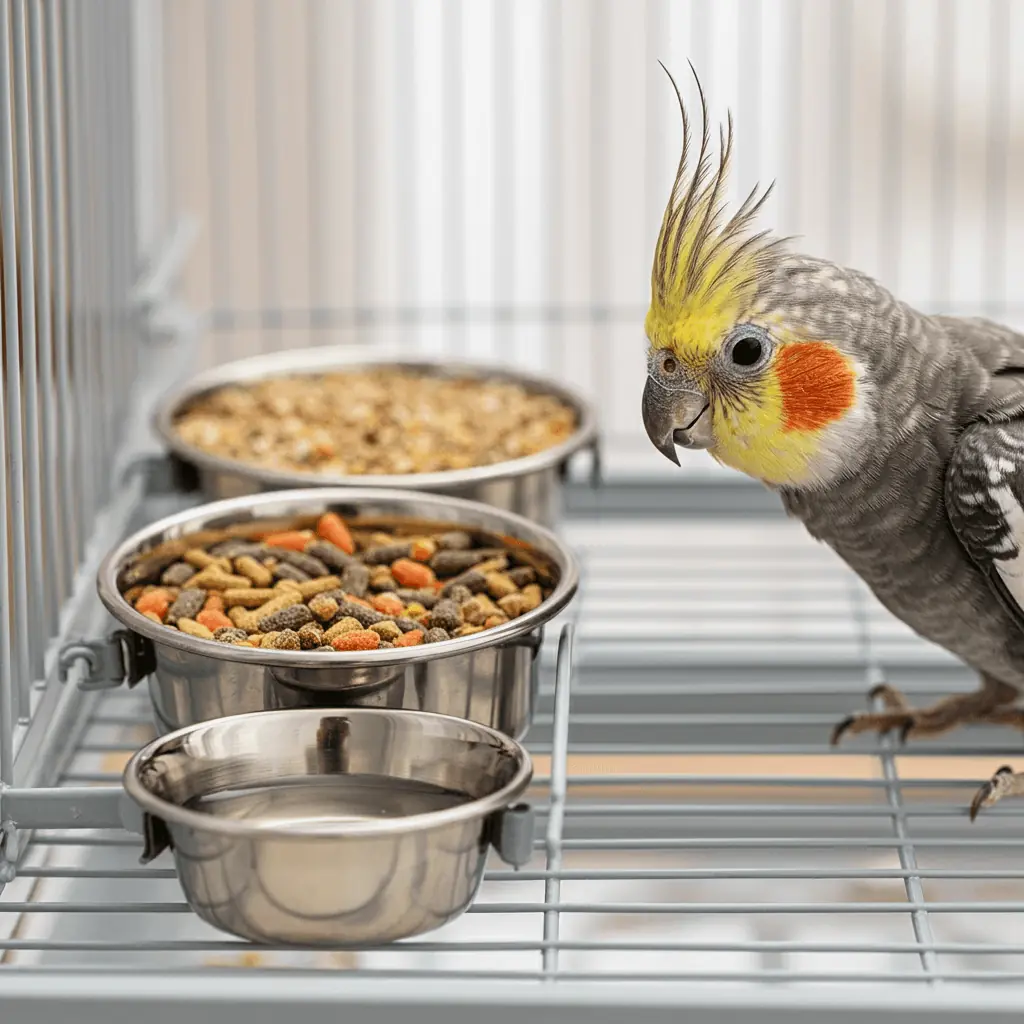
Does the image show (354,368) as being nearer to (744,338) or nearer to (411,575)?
(411,575)

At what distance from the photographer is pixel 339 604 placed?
51.6 inches

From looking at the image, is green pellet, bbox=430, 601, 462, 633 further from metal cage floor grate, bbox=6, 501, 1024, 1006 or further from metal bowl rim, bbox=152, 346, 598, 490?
metal bowl rim, bbox=152, 346, 598, 490

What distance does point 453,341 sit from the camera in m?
3.47

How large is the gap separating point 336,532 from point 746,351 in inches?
16.8

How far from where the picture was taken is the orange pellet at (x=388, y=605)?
1.34 metres


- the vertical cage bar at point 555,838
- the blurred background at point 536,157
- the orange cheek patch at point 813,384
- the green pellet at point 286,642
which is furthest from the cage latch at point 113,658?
the blurred background at point 536,157

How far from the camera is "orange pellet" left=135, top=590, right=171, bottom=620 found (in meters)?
1.33

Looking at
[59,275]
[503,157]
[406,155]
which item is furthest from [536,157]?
[59,275]

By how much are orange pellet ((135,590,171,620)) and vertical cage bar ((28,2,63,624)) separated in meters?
0.13

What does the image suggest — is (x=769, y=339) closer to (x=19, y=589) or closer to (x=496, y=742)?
(x=496, y=742)

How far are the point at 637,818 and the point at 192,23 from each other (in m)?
1.92

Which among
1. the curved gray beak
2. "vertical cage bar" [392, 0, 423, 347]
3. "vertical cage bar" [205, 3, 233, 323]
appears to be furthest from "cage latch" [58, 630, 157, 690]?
"vertical cage bar" [392, 0, 423, 347]

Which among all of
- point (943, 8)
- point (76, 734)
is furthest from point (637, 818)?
point (943, 8)

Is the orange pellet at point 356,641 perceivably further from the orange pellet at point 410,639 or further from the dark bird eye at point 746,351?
the dark bird eye at point 746,351
